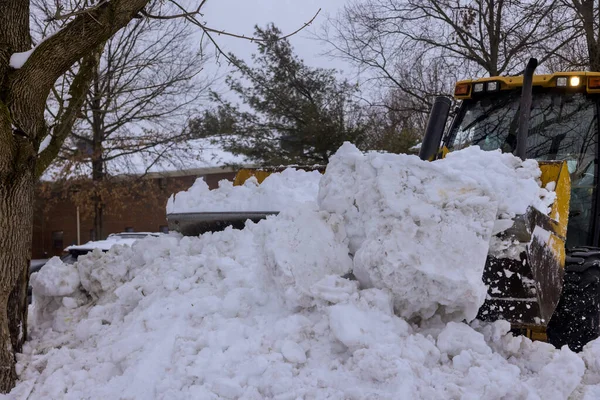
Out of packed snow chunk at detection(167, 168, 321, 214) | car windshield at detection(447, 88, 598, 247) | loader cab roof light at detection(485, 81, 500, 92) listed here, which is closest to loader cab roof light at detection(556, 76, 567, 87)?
car windshield at detection(447, 88, 598, 247)

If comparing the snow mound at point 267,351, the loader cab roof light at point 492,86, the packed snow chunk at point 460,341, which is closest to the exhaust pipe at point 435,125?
the loader cab roof light at point 492,86

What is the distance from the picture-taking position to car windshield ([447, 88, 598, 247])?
183 inches

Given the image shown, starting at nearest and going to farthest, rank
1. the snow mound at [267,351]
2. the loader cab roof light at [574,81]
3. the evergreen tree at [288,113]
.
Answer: the snow mound at [267,351], the loader cab roof light at [574,81], the evergreen tree at [288,113]

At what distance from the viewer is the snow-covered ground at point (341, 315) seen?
9.21ft

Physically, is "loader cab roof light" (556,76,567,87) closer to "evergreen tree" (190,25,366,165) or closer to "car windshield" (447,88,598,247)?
"car windshield" (447,88,598,247)

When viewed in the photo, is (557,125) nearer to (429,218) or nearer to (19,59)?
(429,218)

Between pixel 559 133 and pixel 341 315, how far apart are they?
2.97 metres

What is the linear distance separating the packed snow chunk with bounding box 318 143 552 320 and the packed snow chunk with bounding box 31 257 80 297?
1899mm

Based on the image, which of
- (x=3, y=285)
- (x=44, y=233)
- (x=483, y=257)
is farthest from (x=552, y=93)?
(x=44, y=233)

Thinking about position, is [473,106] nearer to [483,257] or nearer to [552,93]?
[552,93]

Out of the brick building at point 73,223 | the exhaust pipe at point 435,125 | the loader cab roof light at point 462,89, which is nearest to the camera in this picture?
the exhaust pipe at point 435,125

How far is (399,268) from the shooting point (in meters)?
3.09

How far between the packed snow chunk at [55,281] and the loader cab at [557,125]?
3.60m

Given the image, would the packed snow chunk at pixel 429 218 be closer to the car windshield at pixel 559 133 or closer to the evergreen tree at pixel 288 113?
the car windshield at pixel 559 133
